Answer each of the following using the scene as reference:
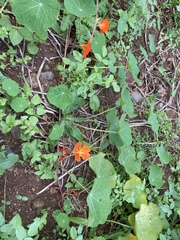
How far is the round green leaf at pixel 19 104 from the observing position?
1.81 metres

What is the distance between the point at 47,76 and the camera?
2.06 metres

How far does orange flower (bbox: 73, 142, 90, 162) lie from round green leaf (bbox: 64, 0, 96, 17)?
29.8 inches

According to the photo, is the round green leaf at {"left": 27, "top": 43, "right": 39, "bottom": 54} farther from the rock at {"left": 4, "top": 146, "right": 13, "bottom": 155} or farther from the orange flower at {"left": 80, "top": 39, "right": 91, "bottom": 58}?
the rock at {"left": 4, "top": 146, "right": 13, "bottom": 155}

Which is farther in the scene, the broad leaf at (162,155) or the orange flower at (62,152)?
the broad leaf at (162,155)

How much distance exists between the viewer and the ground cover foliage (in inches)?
73.4

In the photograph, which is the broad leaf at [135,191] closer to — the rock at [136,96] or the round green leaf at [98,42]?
the rock at [136,96]

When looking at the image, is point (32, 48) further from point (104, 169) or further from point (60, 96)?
point (104, 169)

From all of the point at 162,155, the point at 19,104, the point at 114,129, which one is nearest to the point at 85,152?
the point at 114,129

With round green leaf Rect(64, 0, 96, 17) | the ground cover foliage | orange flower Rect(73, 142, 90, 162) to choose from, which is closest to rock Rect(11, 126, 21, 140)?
the ground cover foliage

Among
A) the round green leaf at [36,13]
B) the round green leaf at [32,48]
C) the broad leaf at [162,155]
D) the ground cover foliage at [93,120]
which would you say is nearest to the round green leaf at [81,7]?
the ground cover foliage at [93,120]

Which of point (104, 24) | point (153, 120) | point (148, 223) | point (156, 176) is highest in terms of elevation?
point (104, 24)

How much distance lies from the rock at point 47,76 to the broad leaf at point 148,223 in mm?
967

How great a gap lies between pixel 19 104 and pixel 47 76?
32 cm

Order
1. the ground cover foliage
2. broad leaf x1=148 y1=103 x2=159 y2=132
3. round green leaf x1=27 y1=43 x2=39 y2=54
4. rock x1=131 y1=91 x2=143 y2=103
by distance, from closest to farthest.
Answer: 1. the ground cover foliage
2. round green leaf x1=27 y1=43 x2=39 y2=54
3. broad leaf x1=148 y1=103 x2=159 y2=132
4. rock x1=131 y1=91 x2=143 y2=103
